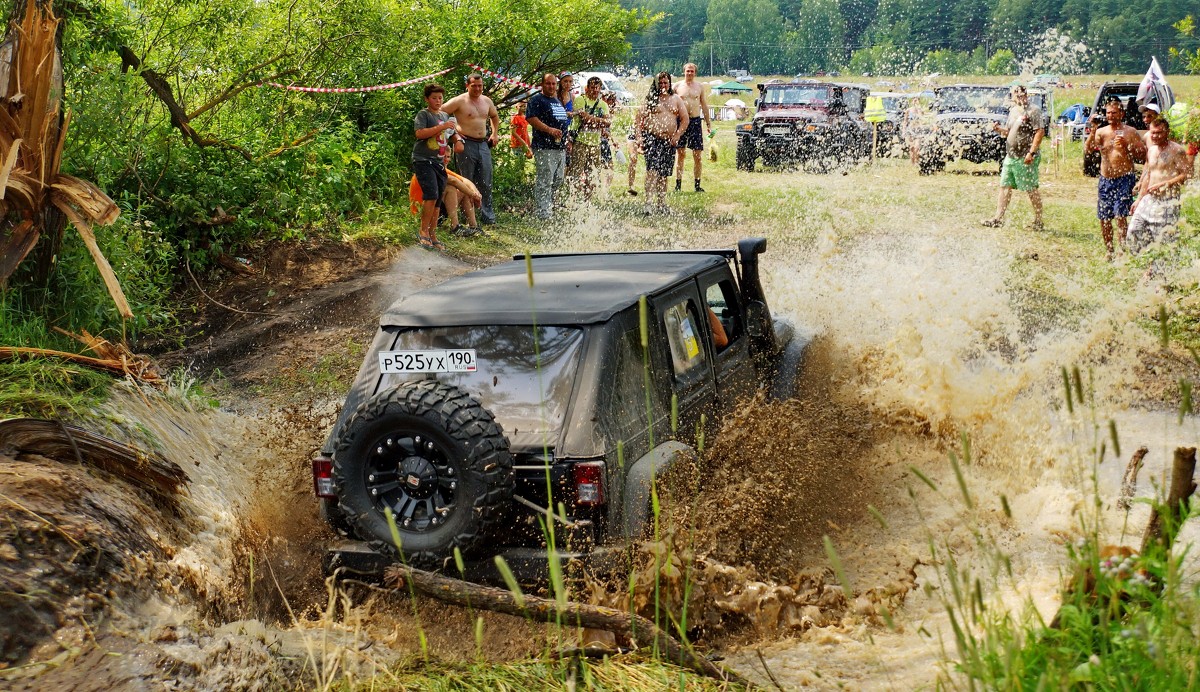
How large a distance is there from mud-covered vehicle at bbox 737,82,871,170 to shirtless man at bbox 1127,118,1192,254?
14002mm

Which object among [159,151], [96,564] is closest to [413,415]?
[96,564]

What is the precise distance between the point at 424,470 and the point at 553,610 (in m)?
0.93

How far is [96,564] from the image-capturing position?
4.48 m

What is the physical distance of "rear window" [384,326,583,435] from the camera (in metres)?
5.11

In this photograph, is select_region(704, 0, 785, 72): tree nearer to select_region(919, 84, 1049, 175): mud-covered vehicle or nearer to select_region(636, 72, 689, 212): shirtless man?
select_region(919, 84, 1049, 175): mud-covered vehicle

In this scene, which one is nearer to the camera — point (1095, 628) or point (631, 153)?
point (1095, 628)

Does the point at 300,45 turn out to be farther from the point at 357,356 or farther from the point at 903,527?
the point at 903,527

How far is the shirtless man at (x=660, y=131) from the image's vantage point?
661 inches

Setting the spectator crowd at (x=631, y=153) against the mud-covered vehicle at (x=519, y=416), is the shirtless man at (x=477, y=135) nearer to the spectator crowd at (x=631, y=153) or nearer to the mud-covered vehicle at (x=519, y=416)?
the spectator crowd at (x=631, y=153)

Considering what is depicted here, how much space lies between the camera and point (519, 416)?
5.13 metres

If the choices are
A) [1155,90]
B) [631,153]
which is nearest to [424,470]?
[631,153]

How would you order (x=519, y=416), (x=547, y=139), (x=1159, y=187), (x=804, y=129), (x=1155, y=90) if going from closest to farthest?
1. (x=519, y=416)
2. (x=1159, y=187)
3. (x=547, y=139)
4. (x=1155, y=90)
5. (x=804, y=129)

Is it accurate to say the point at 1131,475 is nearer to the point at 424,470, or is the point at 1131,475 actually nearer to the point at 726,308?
the point at 424,470

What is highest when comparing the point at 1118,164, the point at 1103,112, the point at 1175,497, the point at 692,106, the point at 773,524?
the point at 692,106
